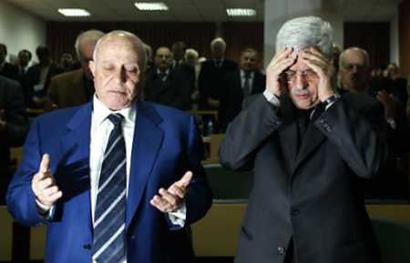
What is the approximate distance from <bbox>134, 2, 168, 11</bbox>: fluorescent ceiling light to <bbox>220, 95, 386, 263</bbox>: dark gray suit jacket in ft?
47.1

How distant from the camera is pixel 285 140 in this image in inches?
76.2

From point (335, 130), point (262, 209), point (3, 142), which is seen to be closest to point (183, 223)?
point (262, 209)

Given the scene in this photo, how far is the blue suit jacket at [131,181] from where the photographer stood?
193 centimetres

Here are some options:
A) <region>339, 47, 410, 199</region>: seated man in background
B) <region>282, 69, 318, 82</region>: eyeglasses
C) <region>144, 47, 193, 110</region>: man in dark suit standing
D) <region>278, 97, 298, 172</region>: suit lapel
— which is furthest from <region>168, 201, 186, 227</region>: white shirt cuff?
<region>144, 47, 193, 110</region>: man in dark suit standing

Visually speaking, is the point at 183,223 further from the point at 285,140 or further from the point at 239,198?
the point at 239,198

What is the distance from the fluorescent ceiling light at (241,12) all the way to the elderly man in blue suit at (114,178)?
1499cm

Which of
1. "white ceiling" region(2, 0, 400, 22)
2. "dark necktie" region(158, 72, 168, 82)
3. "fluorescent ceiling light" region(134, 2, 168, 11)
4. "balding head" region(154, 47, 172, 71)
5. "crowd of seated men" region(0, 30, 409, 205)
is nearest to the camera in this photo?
"crowd of seated men" region(0, 30, 409, 205)

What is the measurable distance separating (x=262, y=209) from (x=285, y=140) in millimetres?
214

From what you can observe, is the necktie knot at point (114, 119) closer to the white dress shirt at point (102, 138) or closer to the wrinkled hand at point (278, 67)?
the white dress shirt at point (102, 138)

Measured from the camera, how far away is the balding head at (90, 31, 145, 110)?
6.41 feet

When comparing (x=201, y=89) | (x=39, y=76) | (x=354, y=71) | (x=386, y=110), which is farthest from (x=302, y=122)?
(x=39, y=76)

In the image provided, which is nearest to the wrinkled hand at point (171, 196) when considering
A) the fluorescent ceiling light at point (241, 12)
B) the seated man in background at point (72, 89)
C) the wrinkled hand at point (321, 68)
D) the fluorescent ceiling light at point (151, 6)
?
the wrinkled hand at point (321, 68)

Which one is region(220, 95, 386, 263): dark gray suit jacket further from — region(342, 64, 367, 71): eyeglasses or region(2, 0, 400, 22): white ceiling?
region(2, 0, 400, 22): white ceiling

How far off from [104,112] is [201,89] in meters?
5.93
